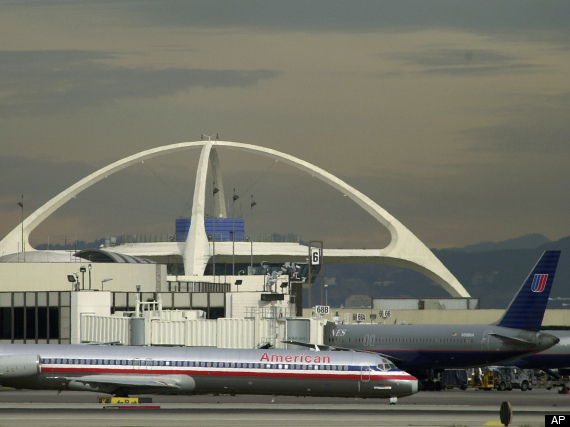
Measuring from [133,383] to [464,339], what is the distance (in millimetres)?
33841

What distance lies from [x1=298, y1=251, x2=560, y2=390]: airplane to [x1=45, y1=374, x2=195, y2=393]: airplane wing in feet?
83.4

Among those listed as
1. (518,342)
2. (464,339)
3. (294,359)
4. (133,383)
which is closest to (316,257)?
(464,339)

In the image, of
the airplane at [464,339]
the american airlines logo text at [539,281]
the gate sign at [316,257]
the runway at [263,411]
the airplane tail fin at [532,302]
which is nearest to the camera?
the runway at [263,411]

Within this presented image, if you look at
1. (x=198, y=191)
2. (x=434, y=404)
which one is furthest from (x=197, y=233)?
(x=434, y=404)

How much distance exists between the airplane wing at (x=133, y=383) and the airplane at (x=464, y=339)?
25407mm

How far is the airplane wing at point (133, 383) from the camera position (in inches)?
2255

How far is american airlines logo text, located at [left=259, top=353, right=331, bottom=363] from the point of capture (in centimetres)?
5909

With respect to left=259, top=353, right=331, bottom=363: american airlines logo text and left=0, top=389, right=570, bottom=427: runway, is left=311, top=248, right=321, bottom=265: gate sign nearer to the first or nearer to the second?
left=0, top=389, right=570, bottom=427: runway

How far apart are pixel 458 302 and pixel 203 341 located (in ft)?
291

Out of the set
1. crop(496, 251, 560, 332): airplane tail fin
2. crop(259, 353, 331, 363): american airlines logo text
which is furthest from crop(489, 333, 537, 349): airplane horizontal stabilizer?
crop(259, 353, 331, 363): american airlines logo text

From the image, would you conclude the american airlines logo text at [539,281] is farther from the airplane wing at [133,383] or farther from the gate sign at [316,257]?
the gate sign at [316,257]

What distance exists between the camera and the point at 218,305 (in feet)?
342

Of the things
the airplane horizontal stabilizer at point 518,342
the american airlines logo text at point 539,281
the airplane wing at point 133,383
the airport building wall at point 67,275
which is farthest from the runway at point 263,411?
the airport building wall at point 67,275

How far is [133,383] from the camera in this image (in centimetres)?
5731
